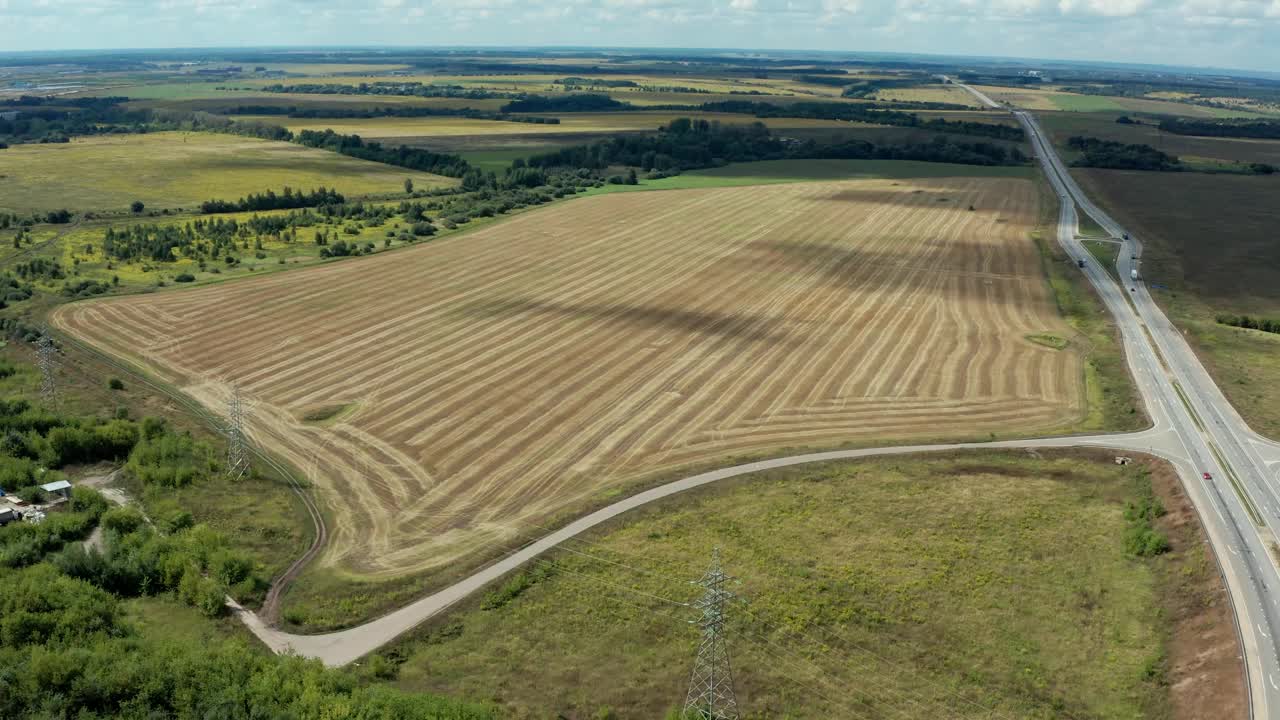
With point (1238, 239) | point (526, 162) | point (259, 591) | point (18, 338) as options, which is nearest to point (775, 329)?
point (259, 591)

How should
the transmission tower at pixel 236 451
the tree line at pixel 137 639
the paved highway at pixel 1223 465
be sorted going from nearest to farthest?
the tree line at pixel 137 639 < the paved highway at pixel 1223 465 < the transmission tower at pixel 236 451

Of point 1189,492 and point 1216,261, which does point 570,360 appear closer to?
point 1189,492

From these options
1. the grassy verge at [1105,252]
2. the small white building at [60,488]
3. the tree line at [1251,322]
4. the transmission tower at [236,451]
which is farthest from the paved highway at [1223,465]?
the small white building at [60,488]

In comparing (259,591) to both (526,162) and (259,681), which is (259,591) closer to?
(259,681)

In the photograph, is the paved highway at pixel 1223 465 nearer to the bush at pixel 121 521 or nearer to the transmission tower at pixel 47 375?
the bush at pixel 121 521

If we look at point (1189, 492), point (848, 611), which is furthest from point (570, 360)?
point (1189, 492)

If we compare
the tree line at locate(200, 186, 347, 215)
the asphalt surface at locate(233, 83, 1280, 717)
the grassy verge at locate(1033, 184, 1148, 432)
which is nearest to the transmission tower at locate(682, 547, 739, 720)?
the asphalt surface at locate(233, 83, 1280, 717)
